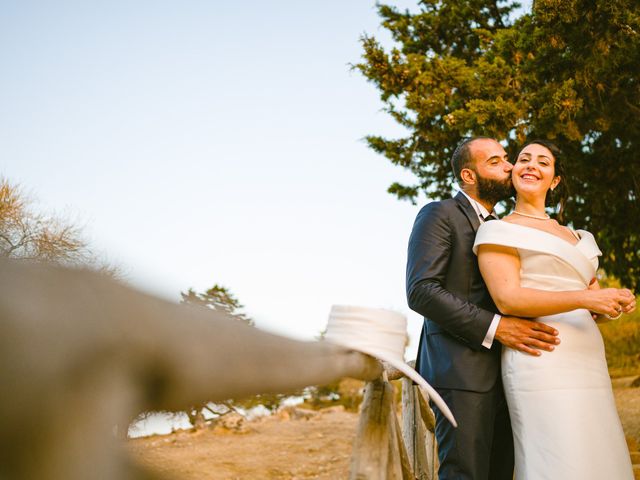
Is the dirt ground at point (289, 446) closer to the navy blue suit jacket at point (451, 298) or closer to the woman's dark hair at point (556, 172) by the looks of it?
the woman's dark hair at point (556, 172)

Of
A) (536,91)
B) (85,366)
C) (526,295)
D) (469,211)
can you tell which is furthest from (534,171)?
(536,91)

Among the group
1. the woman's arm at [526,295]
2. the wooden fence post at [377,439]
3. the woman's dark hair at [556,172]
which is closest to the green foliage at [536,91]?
the woman's dark hair at [556,172]

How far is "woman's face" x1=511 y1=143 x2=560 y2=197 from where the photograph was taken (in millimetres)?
2453

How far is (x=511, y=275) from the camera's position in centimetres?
219

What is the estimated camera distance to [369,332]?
3.36 ft

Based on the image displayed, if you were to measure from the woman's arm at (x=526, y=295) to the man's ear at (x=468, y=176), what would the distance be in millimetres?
554

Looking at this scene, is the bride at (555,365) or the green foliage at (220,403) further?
the bride at (555,365)

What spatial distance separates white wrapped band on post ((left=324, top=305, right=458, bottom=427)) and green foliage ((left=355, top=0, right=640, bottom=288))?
611cm

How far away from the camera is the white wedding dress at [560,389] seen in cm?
210

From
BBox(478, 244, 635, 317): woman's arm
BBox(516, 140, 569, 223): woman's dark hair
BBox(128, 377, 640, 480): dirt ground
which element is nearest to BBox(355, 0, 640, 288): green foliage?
BBox(128, 377, 640, 480): dirt ground

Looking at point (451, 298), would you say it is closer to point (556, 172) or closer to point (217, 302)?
point (556, 172)

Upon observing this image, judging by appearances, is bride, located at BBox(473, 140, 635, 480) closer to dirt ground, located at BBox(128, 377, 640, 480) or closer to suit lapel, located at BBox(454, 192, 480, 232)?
suit lapel, located at BBox(454, 192, 480, 232)

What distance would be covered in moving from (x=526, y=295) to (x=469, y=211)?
0.53 m

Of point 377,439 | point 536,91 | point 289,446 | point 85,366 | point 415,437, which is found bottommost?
point 289,446
